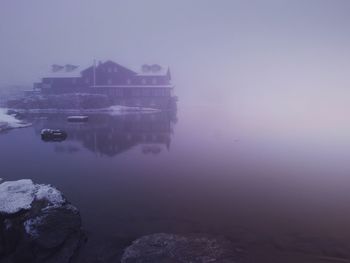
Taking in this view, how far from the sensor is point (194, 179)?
2123 centimetres

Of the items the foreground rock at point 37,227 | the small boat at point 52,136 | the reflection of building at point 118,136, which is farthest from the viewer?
the small boat at point 52,136

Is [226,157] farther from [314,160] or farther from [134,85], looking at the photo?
[134,85]

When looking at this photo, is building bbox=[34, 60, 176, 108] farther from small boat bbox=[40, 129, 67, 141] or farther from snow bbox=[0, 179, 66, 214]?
snow bbox=[0, 179, 66, 214]

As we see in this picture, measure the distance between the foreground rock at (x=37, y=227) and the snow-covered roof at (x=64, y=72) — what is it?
76.4 meters

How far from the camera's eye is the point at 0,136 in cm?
3697

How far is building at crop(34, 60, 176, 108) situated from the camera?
267 feet

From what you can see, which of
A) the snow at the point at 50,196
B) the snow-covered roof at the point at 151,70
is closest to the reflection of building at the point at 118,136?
the snow at the point at 50,196

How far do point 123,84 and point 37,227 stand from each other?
72.4 metres

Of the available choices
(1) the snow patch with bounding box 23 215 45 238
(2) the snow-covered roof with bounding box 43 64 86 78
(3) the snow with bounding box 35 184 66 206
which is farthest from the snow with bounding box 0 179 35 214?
(2) the snow-covered roof with bounding box 43 64 86 78

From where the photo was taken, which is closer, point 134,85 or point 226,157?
point 226,157

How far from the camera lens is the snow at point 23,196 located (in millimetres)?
12277

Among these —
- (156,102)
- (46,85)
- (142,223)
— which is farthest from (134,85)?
(142,223)

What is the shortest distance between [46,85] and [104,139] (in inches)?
2287

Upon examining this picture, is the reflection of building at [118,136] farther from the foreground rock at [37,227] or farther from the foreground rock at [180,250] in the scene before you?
the foreground rock at [180,250]
